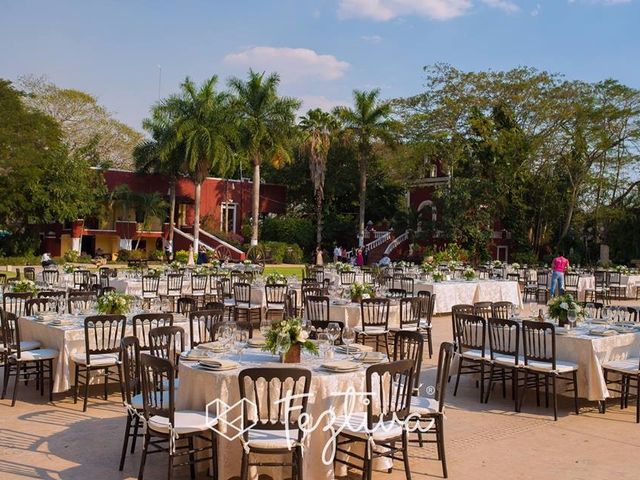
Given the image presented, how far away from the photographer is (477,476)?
5582mm

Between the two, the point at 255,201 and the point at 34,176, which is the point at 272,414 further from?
the point at 255,201

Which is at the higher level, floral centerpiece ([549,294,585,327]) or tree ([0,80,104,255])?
tree ([0,80,104,255])

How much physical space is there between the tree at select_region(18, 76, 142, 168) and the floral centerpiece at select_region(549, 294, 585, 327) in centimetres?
3884

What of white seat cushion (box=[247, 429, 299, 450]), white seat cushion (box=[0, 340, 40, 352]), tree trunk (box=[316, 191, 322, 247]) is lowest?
white seat cushion (box=[247, 429, 299, 450])

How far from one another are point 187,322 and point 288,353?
322 centimetres

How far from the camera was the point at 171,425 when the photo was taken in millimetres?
5066

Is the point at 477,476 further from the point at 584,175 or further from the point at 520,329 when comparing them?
the point at 584,175

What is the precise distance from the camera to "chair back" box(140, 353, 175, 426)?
4.95 meters

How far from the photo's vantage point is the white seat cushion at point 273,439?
4.81 metres

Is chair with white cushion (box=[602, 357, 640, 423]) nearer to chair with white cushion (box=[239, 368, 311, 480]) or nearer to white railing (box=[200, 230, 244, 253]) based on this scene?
chair with white cushion (box=[239, 368, 311, 480])

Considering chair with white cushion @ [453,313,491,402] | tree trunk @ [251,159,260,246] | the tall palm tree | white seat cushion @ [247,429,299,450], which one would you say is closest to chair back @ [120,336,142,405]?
white seat cushion @ [247,429,299,450]

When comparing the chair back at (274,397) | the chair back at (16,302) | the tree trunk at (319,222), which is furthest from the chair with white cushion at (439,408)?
the tree trunk at (319,222)

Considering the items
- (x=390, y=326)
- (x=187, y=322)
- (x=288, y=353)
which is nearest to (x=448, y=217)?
(x=390, y=326)

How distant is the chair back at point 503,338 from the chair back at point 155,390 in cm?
407
